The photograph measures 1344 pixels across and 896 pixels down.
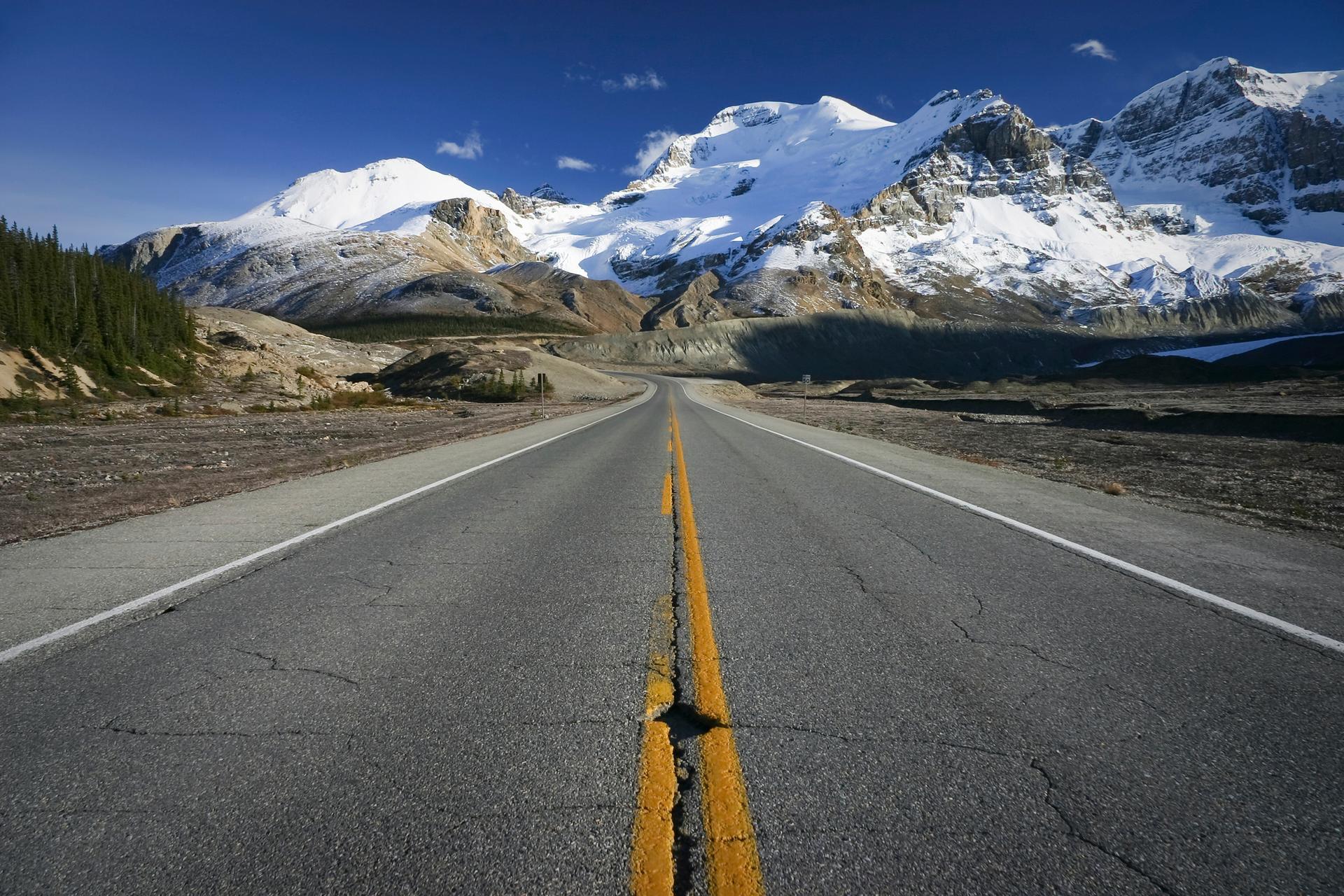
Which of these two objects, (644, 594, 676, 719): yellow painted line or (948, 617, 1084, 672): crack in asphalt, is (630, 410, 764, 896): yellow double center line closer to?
(644, 594, 676, 719): yellow painted line

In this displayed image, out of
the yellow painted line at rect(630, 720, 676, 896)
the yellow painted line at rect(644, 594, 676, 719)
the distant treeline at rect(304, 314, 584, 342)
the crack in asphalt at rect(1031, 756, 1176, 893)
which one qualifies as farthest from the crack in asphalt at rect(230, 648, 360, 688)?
the distant treeline at rect(304, 314, 584, 342)

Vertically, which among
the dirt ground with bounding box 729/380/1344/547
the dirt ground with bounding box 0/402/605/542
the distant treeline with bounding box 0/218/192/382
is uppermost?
the distant treeline with bounding box 0/218/192/382

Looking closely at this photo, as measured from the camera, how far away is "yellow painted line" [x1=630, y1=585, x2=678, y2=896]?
1.97 meters

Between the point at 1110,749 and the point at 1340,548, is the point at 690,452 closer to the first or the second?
the point at 1340,548

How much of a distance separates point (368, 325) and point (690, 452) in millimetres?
193344

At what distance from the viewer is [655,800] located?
7.59 ft

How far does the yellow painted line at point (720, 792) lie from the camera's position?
197 cm

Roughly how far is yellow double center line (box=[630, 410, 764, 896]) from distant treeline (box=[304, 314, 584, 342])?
176m

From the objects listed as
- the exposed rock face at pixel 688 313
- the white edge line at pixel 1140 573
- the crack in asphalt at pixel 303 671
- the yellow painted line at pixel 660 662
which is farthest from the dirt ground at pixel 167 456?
the exposed rock face at pixel 688 313

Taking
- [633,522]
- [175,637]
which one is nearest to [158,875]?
[175,637]

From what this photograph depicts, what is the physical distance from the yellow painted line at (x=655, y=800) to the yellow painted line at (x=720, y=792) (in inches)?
5.1

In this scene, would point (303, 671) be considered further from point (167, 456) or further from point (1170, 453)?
point (1170, 453)

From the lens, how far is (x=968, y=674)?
3.38m

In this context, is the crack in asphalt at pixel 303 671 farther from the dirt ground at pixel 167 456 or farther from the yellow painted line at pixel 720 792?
the dirt ground at pixel 167 456
